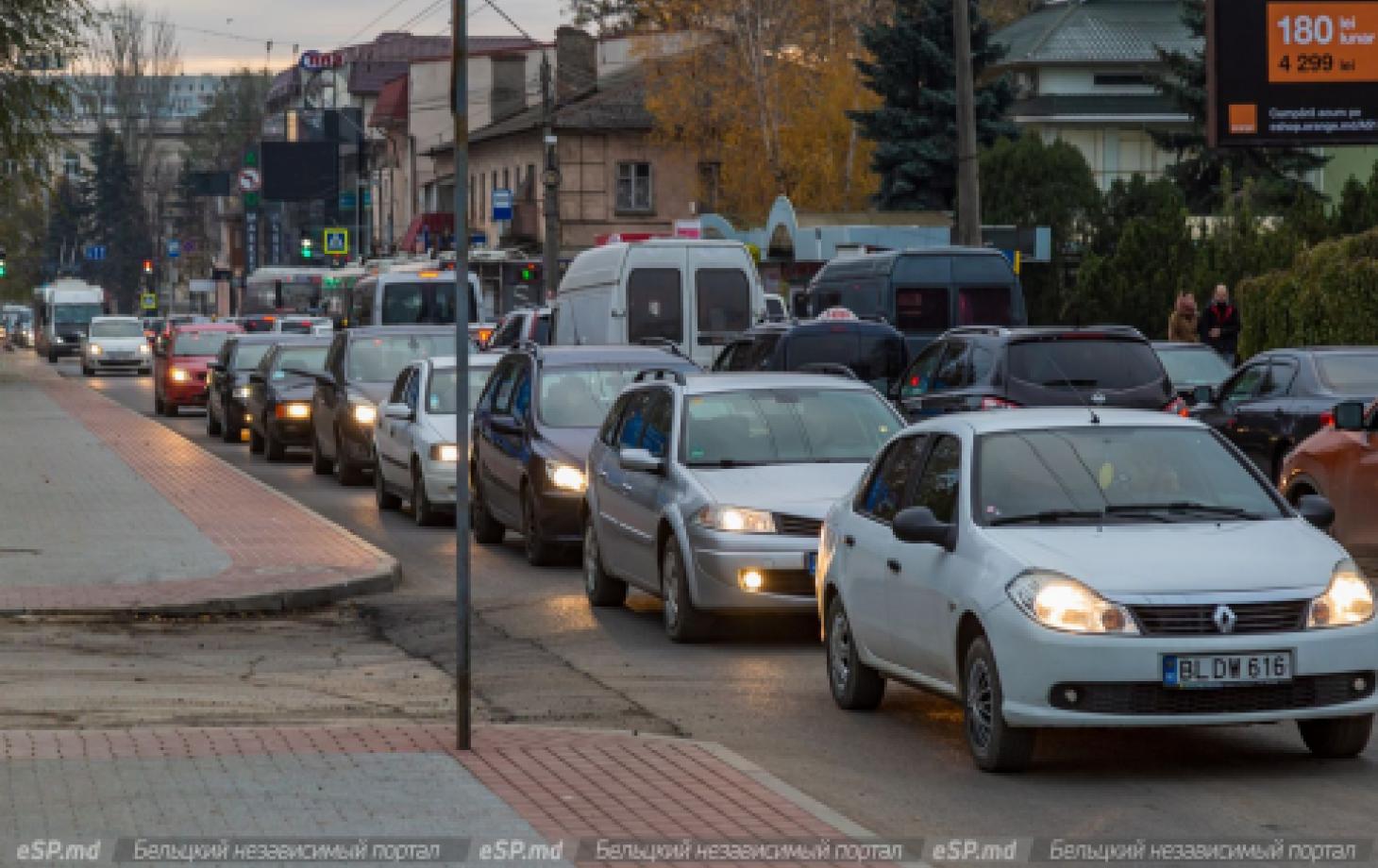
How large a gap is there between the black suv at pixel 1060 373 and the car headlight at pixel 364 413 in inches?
299

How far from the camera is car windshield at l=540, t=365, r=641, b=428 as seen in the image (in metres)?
19.1

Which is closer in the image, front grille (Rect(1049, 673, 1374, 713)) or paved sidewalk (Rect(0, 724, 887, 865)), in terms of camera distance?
paved sidewalk (Rect(0, 724, 887, 865))

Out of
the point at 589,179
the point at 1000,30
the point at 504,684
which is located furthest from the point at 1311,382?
the point at 1000,30

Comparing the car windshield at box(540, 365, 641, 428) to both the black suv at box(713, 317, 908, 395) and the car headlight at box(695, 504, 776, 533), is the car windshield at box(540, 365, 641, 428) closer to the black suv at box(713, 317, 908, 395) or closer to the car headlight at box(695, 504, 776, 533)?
the car headlight at box(695, 504, 776, 533)

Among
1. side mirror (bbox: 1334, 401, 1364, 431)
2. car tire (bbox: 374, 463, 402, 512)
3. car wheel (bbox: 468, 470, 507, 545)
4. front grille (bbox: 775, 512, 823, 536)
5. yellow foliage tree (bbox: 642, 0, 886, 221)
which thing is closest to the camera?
front grille (bbox: 775, 512, 823, 536)

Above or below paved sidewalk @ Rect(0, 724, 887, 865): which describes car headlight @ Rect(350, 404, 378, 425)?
above

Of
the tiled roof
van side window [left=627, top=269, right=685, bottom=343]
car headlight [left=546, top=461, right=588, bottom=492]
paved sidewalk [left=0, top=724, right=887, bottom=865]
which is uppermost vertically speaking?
the tiled roof

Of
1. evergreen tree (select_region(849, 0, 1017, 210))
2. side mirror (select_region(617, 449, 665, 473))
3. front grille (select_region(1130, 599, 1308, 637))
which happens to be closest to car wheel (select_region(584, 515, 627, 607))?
side mirror (select_region(617, 449, 665, 473))

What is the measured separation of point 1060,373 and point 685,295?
11.5 metres

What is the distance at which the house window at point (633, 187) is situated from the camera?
78688mm

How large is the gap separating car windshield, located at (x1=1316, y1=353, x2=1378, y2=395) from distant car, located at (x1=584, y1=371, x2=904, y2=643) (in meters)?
6.44

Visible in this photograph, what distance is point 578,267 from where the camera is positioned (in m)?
35.9

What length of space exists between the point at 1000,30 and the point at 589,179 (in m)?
17.5

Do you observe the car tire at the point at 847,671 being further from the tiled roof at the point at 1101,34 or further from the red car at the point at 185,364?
the tiled roof at the point at 1101,34
